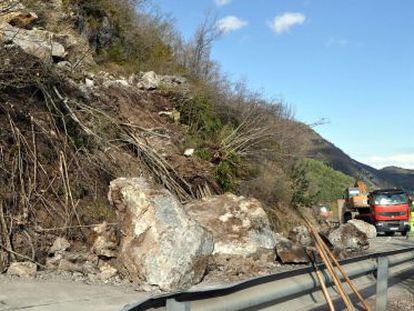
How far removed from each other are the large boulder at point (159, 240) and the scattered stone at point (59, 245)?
1.02m

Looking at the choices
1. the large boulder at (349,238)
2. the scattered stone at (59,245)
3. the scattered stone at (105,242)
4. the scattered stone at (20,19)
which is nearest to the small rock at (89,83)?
the scattered stone at (20,19)

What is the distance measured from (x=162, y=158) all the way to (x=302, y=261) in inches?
176

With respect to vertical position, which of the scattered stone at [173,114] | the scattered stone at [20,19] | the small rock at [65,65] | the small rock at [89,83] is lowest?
the scattered stone at [173,114]

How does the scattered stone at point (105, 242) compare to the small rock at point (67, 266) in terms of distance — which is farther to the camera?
the scattered stone at point (105, 242)

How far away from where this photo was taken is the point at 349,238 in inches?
722

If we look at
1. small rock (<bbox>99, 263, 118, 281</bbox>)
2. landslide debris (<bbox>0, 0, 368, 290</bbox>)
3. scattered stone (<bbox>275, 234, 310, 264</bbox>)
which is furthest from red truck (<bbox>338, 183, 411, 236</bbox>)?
small rock (<bbox>99, 263, 118, 281</bbox>)

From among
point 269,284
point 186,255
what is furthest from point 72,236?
point 269,284

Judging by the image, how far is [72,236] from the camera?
1065 centimetres

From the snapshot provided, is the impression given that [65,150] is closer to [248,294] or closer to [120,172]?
[120,172]

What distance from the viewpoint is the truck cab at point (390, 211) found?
3072 centimetres

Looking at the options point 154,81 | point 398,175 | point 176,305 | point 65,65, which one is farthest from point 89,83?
point 398,175

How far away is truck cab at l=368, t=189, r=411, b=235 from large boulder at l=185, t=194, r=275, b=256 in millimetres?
19603

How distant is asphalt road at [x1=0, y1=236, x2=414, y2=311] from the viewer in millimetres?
7290

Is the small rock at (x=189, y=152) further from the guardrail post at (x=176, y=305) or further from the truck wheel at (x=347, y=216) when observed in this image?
the truck wheel at (x=347, y=216)
